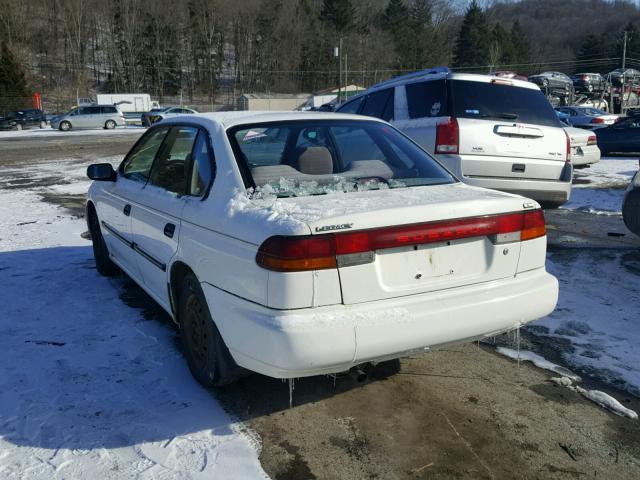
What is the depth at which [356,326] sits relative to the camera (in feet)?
8.55

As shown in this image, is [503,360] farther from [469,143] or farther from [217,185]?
[469,143]

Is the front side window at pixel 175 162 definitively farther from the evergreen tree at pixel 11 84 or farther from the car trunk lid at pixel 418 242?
the evergreen tree at pixel 11 84

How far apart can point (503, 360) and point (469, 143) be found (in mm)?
3139

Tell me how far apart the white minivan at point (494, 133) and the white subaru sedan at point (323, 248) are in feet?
8.57

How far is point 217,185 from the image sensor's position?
10.4 feet

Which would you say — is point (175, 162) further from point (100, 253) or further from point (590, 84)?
point (590, 84)

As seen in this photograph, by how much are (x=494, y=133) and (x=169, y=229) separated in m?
4.15

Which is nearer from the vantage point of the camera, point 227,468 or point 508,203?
point 227,468

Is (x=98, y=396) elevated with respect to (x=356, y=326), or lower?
lower

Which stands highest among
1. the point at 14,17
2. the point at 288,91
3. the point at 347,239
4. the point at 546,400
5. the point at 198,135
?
the point at 14,17

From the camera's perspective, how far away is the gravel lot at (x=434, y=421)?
2.66 metres

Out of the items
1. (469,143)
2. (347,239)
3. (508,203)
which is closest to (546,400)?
(508,203)

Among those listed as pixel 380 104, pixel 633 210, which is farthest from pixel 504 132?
pixel 380 104

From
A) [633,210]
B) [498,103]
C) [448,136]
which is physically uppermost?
[498,103]
